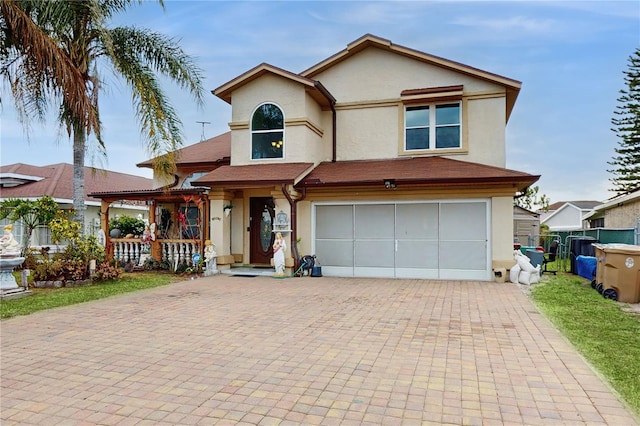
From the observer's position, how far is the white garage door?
1222 centimetres

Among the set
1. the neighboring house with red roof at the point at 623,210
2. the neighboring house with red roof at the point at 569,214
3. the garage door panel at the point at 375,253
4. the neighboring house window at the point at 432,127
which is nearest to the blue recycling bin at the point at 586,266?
the neighboring house with red roof at the point at 623,210

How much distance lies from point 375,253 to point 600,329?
7003mm

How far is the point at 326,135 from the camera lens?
14.8 meters

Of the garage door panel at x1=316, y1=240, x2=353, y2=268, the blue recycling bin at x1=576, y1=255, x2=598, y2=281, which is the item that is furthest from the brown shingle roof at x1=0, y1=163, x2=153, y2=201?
the blue recycling bin at x1=576, y1=255, x2=598, y2=281

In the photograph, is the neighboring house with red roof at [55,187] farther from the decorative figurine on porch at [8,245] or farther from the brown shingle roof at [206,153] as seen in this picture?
the decorative figurine on porch at [8,245]

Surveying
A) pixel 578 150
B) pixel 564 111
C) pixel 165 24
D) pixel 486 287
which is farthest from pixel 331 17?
pixel 578 150

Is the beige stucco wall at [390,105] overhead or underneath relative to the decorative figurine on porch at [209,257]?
overhead

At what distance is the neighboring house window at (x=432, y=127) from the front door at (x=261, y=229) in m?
5.22

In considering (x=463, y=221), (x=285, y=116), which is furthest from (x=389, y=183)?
(x=285, y=116)

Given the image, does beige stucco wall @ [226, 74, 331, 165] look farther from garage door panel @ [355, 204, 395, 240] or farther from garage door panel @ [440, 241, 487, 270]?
garage door panel @ [440, 241, 487, 270]

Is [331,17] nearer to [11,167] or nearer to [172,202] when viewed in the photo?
[172,202]

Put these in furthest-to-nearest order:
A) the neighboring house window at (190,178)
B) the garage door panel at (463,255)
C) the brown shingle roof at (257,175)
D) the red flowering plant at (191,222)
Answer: the neighboring house window at (190,178) < the red flowering plant at (191,222) < the brown shingle roof at (257,175) < the garage door panel at (463,255)

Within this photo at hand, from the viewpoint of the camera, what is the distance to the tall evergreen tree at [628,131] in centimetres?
2831

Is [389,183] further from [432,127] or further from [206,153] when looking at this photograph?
[206,153]
